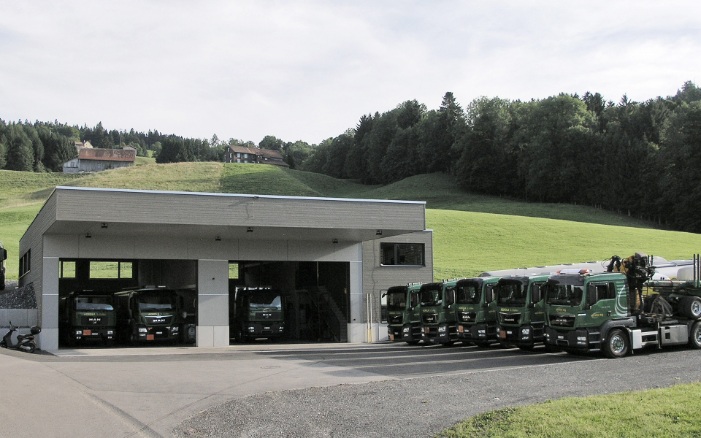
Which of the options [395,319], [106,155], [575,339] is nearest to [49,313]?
[395,319]

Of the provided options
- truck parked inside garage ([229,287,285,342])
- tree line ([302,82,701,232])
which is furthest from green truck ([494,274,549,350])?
tree line ([302,82,701,232])

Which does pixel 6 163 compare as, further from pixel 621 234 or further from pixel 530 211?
pixel 621 234

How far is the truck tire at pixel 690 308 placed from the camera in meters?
23.0

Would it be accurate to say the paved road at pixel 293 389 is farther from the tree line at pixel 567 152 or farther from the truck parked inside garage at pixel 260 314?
the tree line at pixel 567 152

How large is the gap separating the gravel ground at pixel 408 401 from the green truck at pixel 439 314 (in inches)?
399

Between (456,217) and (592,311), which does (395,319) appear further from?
(456,217)

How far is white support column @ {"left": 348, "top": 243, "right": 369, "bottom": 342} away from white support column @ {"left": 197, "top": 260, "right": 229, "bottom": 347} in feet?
18.5

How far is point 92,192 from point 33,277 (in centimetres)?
915

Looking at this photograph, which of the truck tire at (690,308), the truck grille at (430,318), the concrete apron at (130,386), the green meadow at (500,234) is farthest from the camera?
the truck grille at (430,318)

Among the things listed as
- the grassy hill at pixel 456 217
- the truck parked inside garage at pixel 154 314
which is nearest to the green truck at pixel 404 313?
the truck parked inside garage at pixel 154 314

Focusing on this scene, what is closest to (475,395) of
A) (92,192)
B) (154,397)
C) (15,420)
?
(154,397)

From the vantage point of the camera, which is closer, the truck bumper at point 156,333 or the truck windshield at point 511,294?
the truck windshield at point 511,294

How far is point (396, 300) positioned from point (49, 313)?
13.3 metres

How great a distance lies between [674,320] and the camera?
74.5ft
